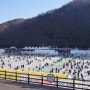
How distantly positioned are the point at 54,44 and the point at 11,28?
49.9 m

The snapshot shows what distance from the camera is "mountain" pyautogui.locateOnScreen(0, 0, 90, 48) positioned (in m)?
139

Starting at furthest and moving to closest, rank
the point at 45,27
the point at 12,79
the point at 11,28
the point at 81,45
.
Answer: the point at 11,28, the point at 45,27, the point at 81,45, the point at 12,79

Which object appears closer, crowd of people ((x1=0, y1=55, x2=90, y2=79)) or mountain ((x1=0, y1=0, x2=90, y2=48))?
crowd of people ((x1=0, y1=55, x2=90, y2=79))

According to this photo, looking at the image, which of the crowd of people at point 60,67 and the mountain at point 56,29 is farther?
the mountain at point 56,29

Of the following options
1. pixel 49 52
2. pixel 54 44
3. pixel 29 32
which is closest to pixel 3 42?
pixel 29 32

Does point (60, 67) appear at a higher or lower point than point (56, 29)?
lower

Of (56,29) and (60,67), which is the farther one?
(56,29)

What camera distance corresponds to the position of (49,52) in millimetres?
102812

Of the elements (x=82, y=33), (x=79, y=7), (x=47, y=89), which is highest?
(x=79, y=7)

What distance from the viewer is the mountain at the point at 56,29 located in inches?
5482

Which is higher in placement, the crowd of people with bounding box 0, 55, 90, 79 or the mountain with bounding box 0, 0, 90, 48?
the mountain with bounding box 0, 0, 90, 48

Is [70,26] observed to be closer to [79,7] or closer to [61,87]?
[79,7]

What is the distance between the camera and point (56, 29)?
15362 cm

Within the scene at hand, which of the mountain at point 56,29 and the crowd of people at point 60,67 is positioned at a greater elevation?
the mountain at point 56,29
